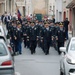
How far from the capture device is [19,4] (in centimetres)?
8062

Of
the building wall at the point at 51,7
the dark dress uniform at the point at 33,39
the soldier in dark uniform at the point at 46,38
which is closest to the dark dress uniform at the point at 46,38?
the soldier in dark uniform at the point at 46,38

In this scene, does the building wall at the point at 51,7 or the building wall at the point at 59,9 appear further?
the building wall at the point at 51,7

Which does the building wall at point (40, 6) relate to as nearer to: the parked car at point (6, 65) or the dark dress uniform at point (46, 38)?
the dark dress uniform at point (46, 38)

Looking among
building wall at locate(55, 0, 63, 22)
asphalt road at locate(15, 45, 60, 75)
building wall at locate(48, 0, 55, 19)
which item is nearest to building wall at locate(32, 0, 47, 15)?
building wall at locate(48, 0, 55, 19)

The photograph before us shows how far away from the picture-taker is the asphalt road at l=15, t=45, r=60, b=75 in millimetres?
19089

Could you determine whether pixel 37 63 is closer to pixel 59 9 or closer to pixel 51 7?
pixel 59 9

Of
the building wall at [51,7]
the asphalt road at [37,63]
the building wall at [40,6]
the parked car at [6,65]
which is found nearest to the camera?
the parked car at [6,65]

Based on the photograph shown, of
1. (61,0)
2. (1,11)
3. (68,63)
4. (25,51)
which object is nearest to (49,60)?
(25,51)

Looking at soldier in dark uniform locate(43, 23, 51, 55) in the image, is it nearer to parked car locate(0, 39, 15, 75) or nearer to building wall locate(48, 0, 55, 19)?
parked car locate(0, 39, 15, 75)

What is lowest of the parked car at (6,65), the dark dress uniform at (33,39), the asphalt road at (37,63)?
the asphalt road at (37,63)

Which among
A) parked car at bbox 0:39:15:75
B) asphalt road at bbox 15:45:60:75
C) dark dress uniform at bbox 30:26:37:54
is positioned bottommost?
asphalt road at bbox 15:45:60:75

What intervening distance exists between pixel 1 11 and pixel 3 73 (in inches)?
3076

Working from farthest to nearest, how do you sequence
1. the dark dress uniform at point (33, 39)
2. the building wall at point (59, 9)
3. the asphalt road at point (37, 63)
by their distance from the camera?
1. the building wall at point (59, 9)
2. the dark dress uniform at point (33, 39)
3. the asphalt road at point (37, 63)

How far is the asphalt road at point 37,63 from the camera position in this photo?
19.1 m
